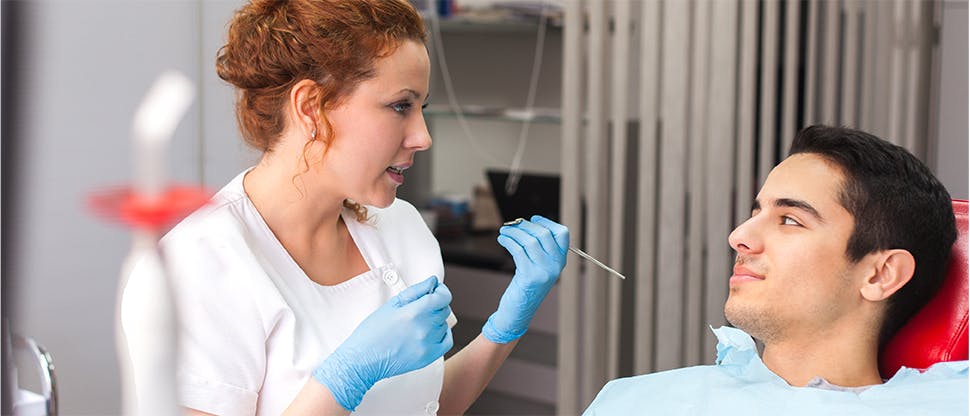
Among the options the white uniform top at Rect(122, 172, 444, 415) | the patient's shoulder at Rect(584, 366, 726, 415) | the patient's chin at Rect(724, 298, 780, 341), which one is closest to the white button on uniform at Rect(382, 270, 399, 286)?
the white uniform top at Rect(122, 172, 444, 415)

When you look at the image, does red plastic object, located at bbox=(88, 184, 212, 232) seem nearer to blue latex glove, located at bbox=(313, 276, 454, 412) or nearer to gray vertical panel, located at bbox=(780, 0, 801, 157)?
blue latex glove, located at bbox=(313, 276, 454, 412)

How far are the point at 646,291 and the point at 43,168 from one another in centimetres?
144

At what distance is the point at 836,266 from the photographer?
1.39 meters

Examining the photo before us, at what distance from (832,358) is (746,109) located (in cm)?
101

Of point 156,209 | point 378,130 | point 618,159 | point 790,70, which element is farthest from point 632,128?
point 156,209

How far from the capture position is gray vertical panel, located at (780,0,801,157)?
224 cm

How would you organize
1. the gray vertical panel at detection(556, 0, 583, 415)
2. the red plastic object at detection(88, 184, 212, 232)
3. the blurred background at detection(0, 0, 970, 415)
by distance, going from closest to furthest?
the red plastic object at detection(88, 184, 212, 232)
the blurred background at detection(0, 0, 970, 415)
the gray vertical panel at detection(556, 0, 583, 415)

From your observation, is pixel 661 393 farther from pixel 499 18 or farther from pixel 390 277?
pixel 499 18

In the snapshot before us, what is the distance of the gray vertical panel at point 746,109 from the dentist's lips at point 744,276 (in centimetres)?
90

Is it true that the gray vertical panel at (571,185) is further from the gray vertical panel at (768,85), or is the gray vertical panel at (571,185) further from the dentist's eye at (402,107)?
the dentist's eye at (402,107)

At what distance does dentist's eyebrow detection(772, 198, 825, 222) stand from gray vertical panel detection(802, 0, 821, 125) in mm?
916

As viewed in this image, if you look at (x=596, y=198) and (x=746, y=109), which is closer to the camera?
(x=746, y=109)

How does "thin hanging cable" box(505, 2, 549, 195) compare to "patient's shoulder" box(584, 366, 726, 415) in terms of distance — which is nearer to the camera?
"patient's shoulder" box(584, 366, 726, 415)

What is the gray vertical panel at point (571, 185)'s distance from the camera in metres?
2.44
